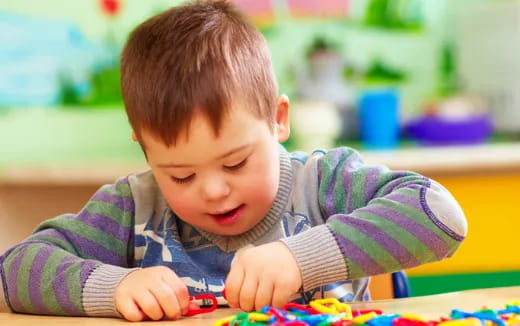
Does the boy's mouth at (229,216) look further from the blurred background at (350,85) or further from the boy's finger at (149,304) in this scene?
the blurred background at (350,85)

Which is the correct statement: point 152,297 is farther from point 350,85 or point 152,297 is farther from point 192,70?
point 350,85

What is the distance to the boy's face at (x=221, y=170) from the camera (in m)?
0.89

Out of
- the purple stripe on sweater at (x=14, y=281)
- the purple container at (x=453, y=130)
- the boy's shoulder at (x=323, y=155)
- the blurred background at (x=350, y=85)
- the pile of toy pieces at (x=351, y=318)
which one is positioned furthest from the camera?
the purple container at (x=453, y=130)

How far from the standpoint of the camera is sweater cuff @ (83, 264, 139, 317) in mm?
877

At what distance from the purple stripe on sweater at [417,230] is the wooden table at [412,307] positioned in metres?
0.05

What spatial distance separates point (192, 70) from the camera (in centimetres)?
91

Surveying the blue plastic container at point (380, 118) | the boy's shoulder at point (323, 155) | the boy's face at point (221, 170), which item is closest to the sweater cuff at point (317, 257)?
the boy's face at point (221, 170)

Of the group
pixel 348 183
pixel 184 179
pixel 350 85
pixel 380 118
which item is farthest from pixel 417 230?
pixel 350 85

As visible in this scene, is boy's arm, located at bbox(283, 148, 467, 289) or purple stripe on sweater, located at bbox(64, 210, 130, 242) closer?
boy's arm, located at bbox(283, 148, 467, 289)

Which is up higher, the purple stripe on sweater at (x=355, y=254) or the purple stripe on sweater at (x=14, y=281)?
the purple stripe on sweater at (x=355, y=254)

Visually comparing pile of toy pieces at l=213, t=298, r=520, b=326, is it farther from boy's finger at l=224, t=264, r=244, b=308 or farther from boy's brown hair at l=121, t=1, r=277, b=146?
boy's brown hair at l=121, t=1, r=277, b=146

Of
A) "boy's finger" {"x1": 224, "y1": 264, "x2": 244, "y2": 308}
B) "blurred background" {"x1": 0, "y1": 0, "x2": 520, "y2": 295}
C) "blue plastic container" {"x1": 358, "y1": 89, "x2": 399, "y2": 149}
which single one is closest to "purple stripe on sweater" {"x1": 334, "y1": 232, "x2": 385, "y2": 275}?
"boy's finger" {"x1": 224, "y1": 264, "x2": 244, "y2": 308}

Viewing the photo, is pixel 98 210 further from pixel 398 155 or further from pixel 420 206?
pixel 398 155

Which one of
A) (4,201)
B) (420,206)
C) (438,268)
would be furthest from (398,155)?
(420,206)
